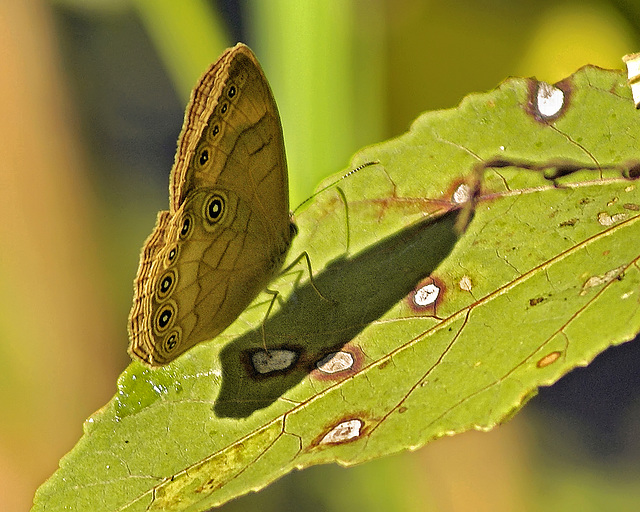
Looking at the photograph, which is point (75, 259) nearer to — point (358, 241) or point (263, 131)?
point (263, 131)

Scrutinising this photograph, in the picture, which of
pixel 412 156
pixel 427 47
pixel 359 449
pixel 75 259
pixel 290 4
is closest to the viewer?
pixel 359 449

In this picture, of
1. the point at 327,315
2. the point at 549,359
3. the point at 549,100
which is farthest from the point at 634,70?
the point at 327,315

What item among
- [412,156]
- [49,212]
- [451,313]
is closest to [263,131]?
[412,156]

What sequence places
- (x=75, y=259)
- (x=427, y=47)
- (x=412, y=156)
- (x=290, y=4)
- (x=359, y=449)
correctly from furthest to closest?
1. (x=75, y=259)
2. (x=427, y=47)
3. (x=290, y=4)
4. (x=412, y=156)
5. (x=359, y=449)

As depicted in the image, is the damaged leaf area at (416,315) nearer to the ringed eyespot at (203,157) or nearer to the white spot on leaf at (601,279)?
the white spot on leaf at (601,279)

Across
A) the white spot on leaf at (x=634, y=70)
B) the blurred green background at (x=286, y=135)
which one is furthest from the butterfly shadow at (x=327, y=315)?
the blurred green background at (x=286, y=135)

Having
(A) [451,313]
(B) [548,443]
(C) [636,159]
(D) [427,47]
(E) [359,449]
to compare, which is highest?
(D) [427,47]

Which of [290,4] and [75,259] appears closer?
[290,4]

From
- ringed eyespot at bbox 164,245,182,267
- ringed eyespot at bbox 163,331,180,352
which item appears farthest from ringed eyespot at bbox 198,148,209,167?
ringed eyespot at bbox 163,331,180,352
